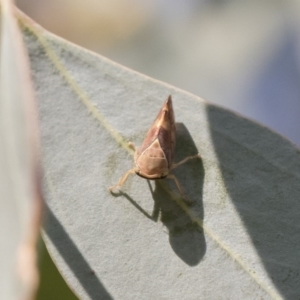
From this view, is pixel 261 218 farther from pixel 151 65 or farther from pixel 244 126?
pixel 151 65

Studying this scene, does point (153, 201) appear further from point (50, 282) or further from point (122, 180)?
point (50, 282)

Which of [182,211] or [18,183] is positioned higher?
[18,183]

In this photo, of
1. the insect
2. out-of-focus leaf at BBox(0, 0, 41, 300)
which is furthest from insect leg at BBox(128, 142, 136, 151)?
out-of-focus leaf at BBox(0, 0, 41, 300)

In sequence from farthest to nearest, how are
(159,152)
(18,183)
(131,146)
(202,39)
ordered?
(202,39) < (159,152) < (131,146) < (18,183)

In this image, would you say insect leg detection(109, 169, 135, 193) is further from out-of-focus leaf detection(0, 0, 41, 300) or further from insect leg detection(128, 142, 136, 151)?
out-of-focus leaf detection(0, 0, 41, 300)

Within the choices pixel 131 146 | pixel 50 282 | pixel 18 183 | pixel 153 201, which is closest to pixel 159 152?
pixel 131 146

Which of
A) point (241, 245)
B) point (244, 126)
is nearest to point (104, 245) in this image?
point (241, 245)
